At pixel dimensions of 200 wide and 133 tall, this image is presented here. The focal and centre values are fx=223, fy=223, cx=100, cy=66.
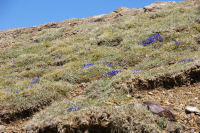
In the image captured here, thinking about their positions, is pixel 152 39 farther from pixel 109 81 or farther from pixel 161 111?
pixel 161 111

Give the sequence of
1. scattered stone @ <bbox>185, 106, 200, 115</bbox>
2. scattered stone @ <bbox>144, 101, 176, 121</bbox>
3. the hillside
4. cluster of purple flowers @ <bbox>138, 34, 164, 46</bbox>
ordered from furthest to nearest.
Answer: cluster of purple flowers @ <bbox>138, 34, 164, 46</bbox>, scattered stone @ <bbox>185, 106, 200, 115</bbox>, the hillside, scattered stone @ <bbox>144, 101, 176, 121</bbox>

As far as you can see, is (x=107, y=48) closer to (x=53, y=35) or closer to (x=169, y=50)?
(x=169, y=50)

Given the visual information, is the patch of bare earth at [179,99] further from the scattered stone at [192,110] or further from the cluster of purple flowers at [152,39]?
the cluster of purple flowers at [152,39]

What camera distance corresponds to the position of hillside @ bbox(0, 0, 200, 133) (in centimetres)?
629

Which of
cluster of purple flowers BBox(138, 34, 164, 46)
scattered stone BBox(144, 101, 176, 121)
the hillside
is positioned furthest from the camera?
cluster of purple flowers BBox(138, 34, 164, 46)

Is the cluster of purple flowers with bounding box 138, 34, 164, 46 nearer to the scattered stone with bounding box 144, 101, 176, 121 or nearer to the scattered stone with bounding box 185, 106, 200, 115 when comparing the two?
the scattered stone with bounding box 185, 106, 200, 115

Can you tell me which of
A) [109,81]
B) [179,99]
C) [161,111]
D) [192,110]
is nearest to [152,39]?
[109,81]

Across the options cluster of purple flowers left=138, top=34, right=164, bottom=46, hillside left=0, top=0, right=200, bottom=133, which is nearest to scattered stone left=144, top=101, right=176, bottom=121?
hillside left=0, top=0, right=200, bottom=133

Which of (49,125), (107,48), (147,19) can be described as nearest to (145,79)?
(49,125)

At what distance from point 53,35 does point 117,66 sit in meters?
11.1

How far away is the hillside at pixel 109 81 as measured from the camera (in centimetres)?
629

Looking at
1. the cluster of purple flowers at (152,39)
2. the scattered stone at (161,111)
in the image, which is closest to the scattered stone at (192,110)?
the scattered stone at (161,111)

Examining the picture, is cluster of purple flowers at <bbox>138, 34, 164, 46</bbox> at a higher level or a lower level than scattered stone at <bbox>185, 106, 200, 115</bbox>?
higher

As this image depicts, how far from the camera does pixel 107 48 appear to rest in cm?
1541
